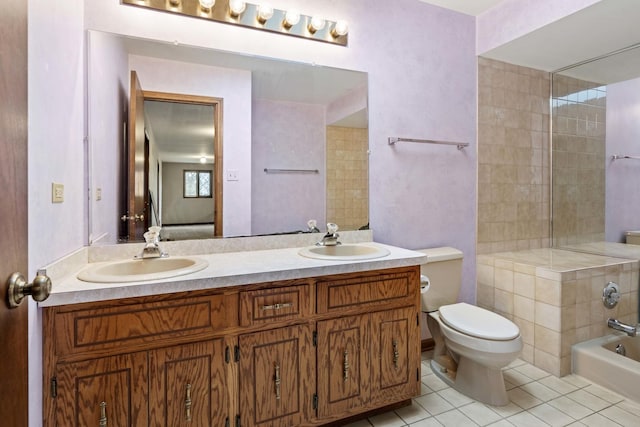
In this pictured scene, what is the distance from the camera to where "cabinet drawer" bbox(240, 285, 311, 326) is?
136cm

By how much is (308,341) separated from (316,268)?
13.1 inches

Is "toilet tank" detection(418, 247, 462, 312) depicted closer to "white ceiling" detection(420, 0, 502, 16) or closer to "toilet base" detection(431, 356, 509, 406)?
"toilet base" detection(431, 356, 509, 406)

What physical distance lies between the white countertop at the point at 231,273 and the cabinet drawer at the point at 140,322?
6 centimetres

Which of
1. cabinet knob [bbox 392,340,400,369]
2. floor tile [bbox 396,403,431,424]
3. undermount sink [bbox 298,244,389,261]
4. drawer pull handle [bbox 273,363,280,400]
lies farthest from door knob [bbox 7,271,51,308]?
floor tile [bbox 396,403,431,424]

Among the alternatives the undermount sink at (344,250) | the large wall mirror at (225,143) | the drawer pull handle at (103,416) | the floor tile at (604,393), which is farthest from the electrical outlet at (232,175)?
the floor tile at (604,393)

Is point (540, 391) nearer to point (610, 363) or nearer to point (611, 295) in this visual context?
point (610, 363)

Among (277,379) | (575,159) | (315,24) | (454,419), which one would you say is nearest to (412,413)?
(454,419)

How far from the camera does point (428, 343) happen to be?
245 centimetres

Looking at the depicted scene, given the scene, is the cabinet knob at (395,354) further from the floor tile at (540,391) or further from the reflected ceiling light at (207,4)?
the reflected ceiling light at (207,4)

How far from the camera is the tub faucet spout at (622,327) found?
7.13ft

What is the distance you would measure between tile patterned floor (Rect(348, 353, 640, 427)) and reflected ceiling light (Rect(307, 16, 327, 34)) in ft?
7.28

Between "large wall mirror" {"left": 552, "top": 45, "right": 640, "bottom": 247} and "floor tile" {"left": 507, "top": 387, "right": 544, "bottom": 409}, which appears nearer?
"floor tile" {"left": 507, "top": 387, "right": 544, "bottom": 409}

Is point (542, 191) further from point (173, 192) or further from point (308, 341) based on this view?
point (173, 192)

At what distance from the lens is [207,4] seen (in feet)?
5.76
